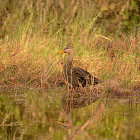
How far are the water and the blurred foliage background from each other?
20.5ft

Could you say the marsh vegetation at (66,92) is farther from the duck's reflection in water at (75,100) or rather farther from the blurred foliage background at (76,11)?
the blurred foliage background at (76,11)

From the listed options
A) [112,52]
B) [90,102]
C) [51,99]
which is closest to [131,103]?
[90,102]

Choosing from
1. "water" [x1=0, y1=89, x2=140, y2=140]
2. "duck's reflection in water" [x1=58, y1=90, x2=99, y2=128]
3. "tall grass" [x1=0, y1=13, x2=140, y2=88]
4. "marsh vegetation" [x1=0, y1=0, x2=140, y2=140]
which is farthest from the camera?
"tall grass" [x1=0, y1=13, x2=140, y2=88]

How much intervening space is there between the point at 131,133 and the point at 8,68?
4.54m

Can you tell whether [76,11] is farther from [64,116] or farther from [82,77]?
[64,116]

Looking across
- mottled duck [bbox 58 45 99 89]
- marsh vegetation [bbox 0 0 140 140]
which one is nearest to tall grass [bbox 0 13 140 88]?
marsh vegetation [bbox 0 0 140 140]

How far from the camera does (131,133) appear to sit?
5.04m

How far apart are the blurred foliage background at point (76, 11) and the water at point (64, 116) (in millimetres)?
6258

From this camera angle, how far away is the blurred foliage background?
14547 millimetres

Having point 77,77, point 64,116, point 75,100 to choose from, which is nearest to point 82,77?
point 77,77

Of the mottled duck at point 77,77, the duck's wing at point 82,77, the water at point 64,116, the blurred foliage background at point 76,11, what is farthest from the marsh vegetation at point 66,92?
the blurred foliage background at point 76,11

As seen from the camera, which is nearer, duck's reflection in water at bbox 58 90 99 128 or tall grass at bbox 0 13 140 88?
duck's reflection in water at bbox 58 90 99 128

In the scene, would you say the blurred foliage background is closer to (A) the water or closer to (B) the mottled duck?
(B) the mottled duck

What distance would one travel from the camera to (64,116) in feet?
19.7
